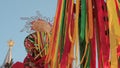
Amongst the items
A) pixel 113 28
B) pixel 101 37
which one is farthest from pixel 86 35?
pixel 113 28

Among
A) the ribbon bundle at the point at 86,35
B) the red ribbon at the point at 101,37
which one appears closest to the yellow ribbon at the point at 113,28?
the ribbon bundle at the point at 86,35

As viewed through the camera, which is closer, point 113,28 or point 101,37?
point 113,28

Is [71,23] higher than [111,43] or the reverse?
higher

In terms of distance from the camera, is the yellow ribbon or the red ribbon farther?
the red ribbon

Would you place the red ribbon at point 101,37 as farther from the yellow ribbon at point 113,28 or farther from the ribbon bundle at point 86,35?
the yellow ribbon at point 113,28

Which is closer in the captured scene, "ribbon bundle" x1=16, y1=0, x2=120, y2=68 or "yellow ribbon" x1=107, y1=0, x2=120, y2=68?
"yellow ribbon" x1=107, y1=0, x2=120, y2=68

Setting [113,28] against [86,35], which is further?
[86,35]

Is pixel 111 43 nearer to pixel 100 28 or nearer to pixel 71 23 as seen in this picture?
pixel 100 28

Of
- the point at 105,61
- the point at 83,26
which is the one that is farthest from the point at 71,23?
the point at 105,61

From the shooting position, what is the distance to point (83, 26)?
3141 mm

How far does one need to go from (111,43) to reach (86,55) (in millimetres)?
326

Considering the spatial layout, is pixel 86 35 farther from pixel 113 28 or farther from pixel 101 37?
pixel 113 28

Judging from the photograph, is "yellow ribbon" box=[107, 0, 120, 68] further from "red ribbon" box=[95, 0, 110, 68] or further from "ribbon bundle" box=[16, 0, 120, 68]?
"red ribbon" box=[95, 0, 110, 68]

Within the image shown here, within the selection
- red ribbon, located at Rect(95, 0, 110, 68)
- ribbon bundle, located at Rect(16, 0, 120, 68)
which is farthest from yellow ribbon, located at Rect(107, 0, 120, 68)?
red ribbon, located at Rect(95, 0, 110, 68)
